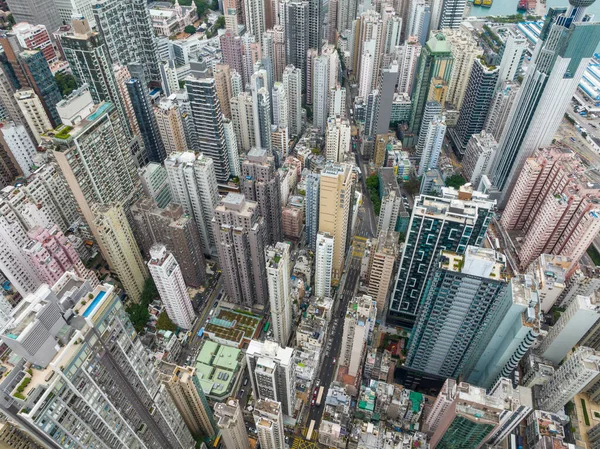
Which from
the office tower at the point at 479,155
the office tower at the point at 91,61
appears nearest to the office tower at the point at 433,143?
the office tower at the point at 479,155

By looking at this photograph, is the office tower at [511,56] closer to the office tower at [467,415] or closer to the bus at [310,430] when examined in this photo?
the office tower at [467,415]

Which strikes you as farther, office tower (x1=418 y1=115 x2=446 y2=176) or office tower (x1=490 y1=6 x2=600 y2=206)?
office tower (x1=418 y1=115 x2=446 y2=176)

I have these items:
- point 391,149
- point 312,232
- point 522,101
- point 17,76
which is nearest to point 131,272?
point 312,232

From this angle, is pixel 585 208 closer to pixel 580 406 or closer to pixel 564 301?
pixel 564 301

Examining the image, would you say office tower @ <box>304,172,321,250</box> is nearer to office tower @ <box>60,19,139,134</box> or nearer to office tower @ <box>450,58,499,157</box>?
office tower @ <box>60,19,139,134</box>

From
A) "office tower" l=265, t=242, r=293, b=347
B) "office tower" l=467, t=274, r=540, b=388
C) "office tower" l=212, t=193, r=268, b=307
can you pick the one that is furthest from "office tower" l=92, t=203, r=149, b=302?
"office tower" l=467, t=274, r=540, b=388
